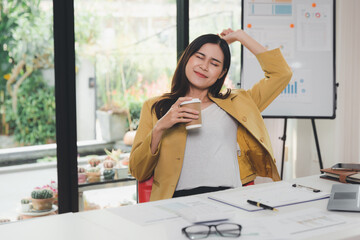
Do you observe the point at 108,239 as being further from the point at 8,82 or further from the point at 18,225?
the point at 8,82

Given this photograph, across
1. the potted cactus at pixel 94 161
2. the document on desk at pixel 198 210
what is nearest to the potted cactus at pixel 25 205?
the potted cactus at pixel 94 161

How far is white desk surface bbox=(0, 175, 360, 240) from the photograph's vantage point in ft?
3.91

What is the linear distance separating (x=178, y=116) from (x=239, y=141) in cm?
48

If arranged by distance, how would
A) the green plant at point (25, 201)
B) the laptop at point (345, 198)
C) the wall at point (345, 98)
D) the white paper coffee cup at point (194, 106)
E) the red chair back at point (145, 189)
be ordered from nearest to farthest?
1. the laptop at point (345, 198)
2. the white paper coffee cup at point (194, 106)
3. the red chair back at point (145, 189)
4. the green plant at point (25, 201)
5. the wall at point (345, 98)

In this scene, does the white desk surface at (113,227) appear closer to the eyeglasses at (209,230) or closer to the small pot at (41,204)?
the eyeglasses at (209,230)

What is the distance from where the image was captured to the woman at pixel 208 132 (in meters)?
2.02

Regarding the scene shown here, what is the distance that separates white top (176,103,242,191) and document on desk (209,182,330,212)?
1.02 feet

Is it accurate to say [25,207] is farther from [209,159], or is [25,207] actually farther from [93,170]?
[209,159]

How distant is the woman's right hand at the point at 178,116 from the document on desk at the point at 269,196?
1.07ft

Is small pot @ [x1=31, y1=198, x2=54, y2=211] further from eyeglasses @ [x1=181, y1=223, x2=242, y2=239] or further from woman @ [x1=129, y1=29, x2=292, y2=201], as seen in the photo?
eyeglasses @ [x1=181, y1=223, x2=242, y2=239]

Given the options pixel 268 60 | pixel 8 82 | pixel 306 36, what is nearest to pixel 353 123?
pixel 306 36

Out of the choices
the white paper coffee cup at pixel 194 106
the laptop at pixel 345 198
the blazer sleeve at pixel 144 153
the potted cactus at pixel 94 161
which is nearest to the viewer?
the laptop at pixel 345 198

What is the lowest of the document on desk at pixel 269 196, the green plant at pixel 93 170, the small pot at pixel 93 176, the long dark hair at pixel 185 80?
the small pot at pixel 93 176

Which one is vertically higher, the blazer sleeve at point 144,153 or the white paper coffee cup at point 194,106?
the white paper coffee cup at point 194,106
